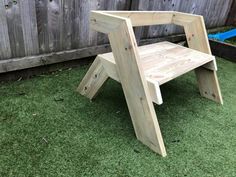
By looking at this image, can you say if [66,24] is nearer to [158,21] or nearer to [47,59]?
[47,59]

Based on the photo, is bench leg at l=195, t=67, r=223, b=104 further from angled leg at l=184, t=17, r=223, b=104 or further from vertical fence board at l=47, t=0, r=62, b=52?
vertical fence board at l=47, t=0, r=62, b=52

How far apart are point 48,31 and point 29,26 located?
203mm

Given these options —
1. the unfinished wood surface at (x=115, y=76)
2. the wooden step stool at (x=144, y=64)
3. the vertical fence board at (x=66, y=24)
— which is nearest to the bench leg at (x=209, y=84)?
the wooden step stool at (x=144, y=64)

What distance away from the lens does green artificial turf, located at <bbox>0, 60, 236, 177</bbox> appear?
1577 mm

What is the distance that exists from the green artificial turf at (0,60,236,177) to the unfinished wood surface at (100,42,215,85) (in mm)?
478

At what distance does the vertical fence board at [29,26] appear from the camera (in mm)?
2161

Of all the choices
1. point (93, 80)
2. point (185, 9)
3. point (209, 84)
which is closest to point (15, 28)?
point (93, 80)

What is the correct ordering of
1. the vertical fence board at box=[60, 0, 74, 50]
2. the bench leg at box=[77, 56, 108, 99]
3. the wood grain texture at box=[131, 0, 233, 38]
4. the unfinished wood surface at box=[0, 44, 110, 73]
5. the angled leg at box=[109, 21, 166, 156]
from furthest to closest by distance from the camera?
the wood grain texture at box=[131, 0, 233, 38] → the vertical fence board at box=[60, 0, 74, 50] → the unfinished wood surface at box=[0, 44, 110, 73] → the bench leg at box=[77, 56, 108, 99] → the angled leg at box=[109, 21, 166, 156]

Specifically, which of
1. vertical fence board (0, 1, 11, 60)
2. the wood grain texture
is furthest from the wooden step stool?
the wood grain texture

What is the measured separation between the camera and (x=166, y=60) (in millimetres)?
2074

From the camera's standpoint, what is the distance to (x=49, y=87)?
2.39 meters

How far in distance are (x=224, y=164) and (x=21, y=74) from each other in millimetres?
1969

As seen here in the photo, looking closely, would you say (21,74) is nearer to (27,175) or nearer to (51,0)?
(51,0)

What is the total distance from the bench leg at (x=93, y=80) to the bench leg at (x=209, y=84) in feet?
3.47
